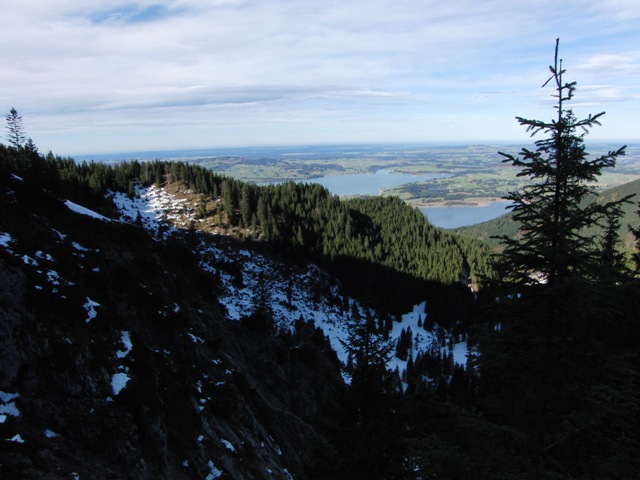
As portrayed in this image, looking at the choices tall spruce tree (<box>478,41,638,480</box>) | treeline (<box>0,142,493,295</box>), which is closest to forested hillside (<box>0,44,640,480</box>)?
tall spruce tree (<box>478,41,638,480</box>)

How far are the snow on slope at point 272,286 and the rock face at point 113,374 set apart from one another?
27.1m

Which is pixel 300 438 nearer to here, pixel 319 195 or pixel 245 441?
pixel 245 441

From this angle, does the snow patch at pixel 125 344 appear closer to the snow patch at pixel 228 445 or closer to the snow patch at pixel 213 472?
the snow patch at pixel 213 472

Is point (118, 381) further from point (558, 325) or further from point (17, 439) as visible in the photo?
point (558, 325)

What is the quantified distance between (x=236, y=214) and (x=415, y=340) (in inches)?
1853

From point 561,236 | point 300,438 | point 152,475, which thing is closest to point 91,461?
point 152,475

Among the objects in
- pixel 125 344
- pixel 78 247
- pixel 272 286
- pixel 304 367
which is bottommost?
pixel 304 367

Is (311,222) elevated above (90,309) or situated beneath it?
situated beneath

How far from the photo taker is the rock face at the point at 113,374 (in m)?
11.7

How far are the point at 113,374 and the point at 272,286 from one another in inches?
2167

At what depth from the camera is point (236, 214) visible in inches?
3401

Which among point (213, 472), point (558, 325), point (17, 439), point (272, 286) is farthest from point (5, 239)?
point (272, 286)

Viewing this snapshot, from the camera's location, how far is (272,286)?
69.2m

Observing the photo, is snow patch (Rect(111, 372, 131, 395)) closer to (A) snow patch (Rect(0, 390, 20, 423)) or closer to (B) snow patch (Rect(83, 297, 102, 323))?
(B) snow patch (Rect(83, 297, 102, 323))
